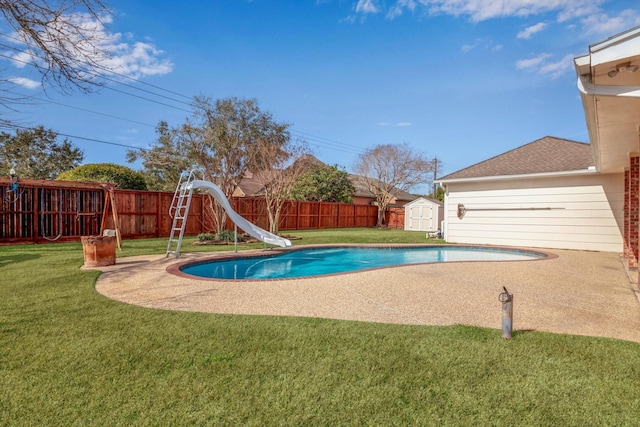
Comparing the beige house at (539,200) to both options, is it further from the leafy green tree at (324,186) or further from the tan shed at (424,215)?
the leafy green tree at (324,186)

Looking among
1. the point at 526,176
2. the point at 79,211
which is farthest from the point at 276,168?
the point at 526,176

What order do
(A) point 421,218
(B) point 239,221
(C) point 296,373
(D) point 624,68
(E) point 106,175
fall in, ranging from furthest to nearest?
(A) point 421,218, (E) point 106,175, (B) point 239,221, (D) point 624,68, (C) point 296,373

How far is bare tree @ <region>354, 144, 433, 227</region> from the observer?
3080 centimetres

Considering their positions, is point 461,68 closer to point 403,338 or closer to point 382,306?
point 382,306

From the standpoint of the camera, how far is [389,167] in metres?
31.0

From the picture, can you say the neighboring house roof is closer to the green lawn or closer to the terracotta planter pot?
the green lawn

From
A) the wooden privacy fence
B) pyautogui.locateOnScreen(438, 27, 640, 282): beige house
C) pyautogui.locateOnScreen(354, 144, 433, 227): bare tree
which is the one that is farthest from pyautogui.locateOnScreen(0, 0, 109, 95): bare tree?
pyautogui.locateOnScreen(354, 144, 433, 227): bare tree

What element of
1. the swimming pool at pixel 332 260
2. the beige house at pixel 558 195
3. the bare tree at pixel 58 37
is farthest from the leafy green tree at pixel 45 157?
the beige house at pixel 558 195

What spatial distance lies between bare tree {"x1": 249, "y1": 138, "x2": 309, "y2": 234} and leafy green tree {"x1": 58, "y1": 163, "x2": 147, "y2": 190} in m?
6.69

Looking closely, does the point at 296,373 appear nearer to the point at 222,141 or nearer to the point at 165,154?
the point at 222,141

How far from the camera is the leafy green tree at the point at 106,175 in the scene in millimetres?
16039

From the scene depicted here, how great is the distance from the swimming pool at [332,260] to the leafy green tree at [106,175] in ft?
33.7

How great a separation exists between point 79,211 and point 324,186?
60.0 feet

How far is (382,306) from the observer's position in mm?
4457
